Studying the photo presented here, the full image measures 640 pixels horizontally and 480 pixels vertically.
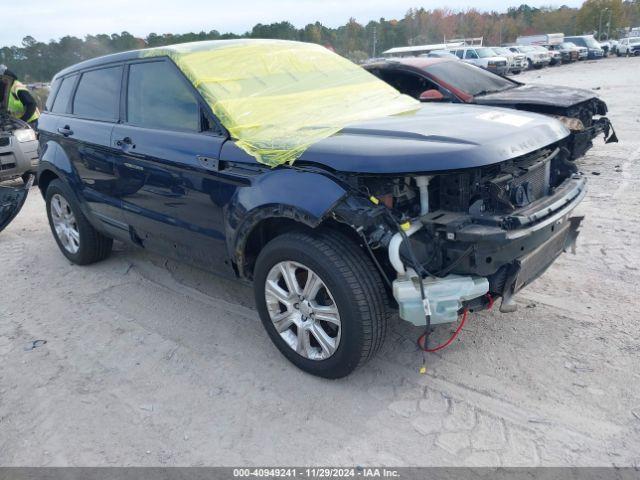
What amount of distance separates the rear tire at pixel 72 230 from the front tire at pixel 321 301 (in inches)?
97.5

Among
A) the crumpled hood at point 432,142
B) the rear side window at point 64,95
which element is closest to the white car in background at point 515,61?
the rear side window at point 64,95

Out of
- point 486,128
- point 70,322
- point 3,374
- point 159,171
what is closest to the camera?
point 486,128

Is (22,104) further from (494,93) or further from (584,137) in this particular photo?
(584,137)

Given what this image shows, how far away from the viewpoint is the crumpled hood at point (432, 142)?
2650mm

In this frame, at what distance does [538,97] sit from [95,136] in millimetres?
5364

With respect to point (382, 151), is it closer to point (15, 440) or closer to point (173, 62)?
point (173, 62)

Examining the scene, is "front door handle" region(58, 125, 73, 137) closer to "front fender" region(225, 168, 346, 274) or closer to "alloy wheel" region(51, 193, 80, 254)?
"alloy wheel" region(51, 193, 80, 254)

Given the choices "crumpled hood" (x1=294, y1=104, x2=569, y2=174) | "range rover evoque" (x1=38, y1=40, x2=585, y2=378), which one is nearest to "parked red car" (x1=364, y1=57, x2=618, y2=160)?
"range rover evoque" (x1=38, y1=40, x2=585, y2=378)

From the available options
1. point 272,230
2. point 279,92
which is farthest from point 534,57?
point 272,230

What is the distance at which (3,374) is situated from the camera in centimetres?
347

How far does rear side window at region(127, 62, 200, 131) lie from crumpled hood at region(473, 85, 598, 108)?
14.6ft

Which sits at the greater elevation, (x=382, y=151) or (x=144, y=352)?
(x=382, y=151)

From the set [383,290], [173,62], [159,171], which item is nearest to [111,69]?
[173,62]

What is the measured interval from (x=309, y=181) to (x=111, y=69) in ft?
8.01
